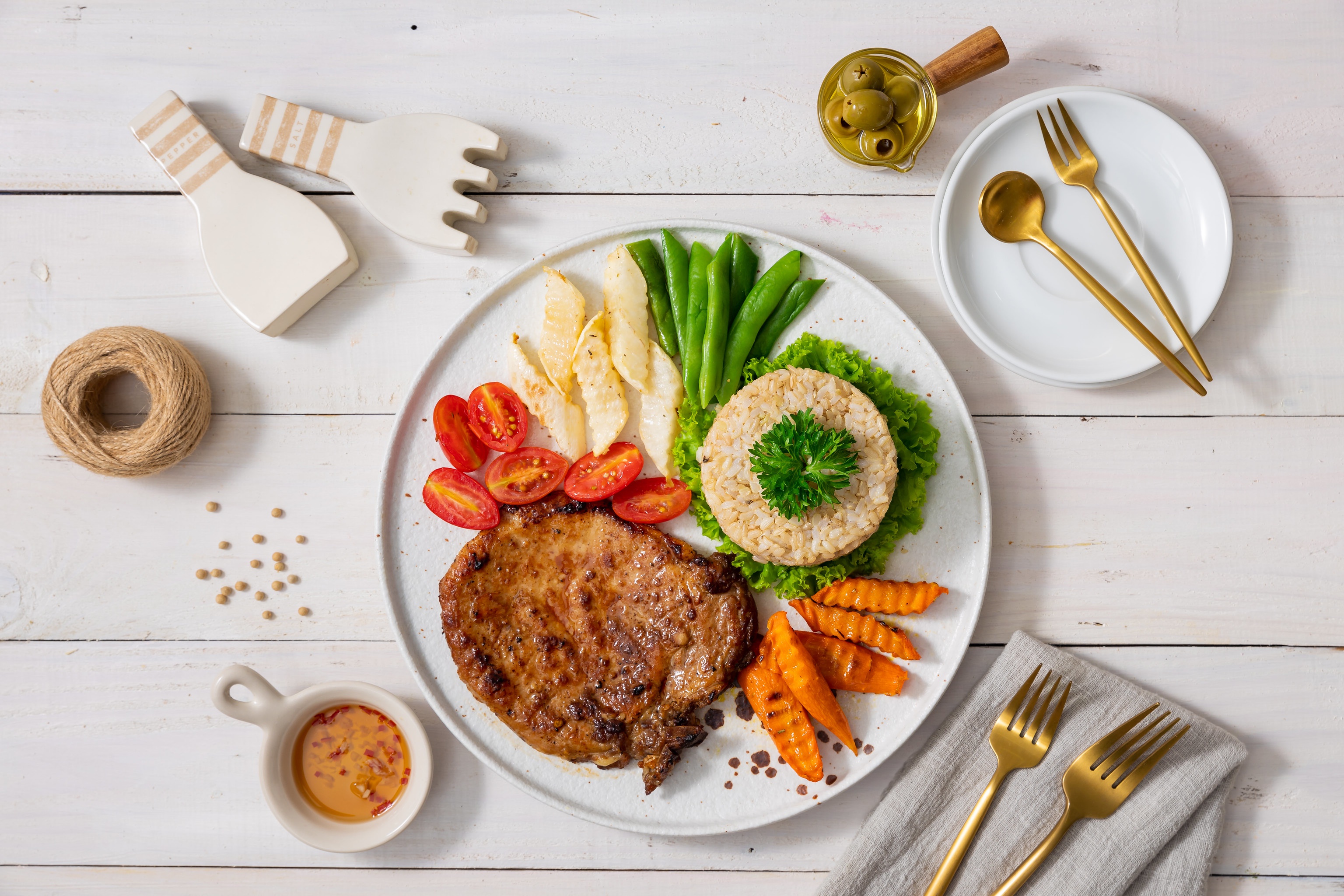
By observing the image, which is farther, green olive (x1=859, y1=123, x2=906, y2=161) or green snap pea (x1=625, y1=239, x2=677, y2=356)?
green snap pea (x1=625, y1=239, x2=677, y2=356)

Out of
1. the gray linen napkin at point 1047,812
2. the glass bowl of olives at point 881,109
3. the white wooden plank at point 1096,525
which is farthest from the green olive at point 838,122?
the gray linen napkin at point 1047,812

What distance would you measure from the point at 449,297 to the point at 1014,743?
117 inches

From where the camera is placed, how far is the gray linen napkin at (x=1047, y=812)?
9.93 ft

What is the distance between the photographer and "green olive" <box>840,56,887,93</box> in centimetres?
292

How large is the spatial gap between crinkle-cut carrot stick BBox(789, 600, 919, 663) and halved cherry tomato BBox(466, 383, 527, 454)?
132cm

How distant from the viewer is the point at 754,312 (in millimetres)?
3059

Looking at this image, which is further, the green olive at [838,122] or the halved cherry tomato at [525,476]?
the halved cherry tomato at [525,476]

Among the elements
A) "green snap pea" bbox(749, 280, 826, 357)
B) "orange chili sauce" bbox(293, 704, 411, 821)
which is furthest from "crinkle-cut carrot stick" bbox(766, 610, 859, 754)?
"orange chili sauce" bbox(293, 704, 411, 821)

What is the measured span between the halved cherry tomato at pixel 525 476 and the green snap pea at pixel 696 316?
611 millimetres

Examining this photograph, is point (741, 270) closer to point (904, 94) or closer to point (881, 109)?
point (881, 109)

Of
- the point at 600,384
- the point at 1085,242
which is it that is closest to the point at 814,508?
the point at 600,384

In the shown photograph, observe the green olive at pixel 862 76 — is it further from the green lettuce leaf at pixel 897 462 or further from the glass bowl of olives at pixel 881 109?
the green lettuce leaf at pixel 897 462

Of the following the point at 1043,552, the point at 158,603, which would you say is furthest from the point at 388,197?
the point at 1043,552

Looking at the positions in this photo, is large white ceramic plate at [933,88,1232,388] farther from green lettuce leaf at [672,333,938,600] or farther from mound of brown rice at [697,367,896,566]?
mound of brown rice at [697,367,896,566]
